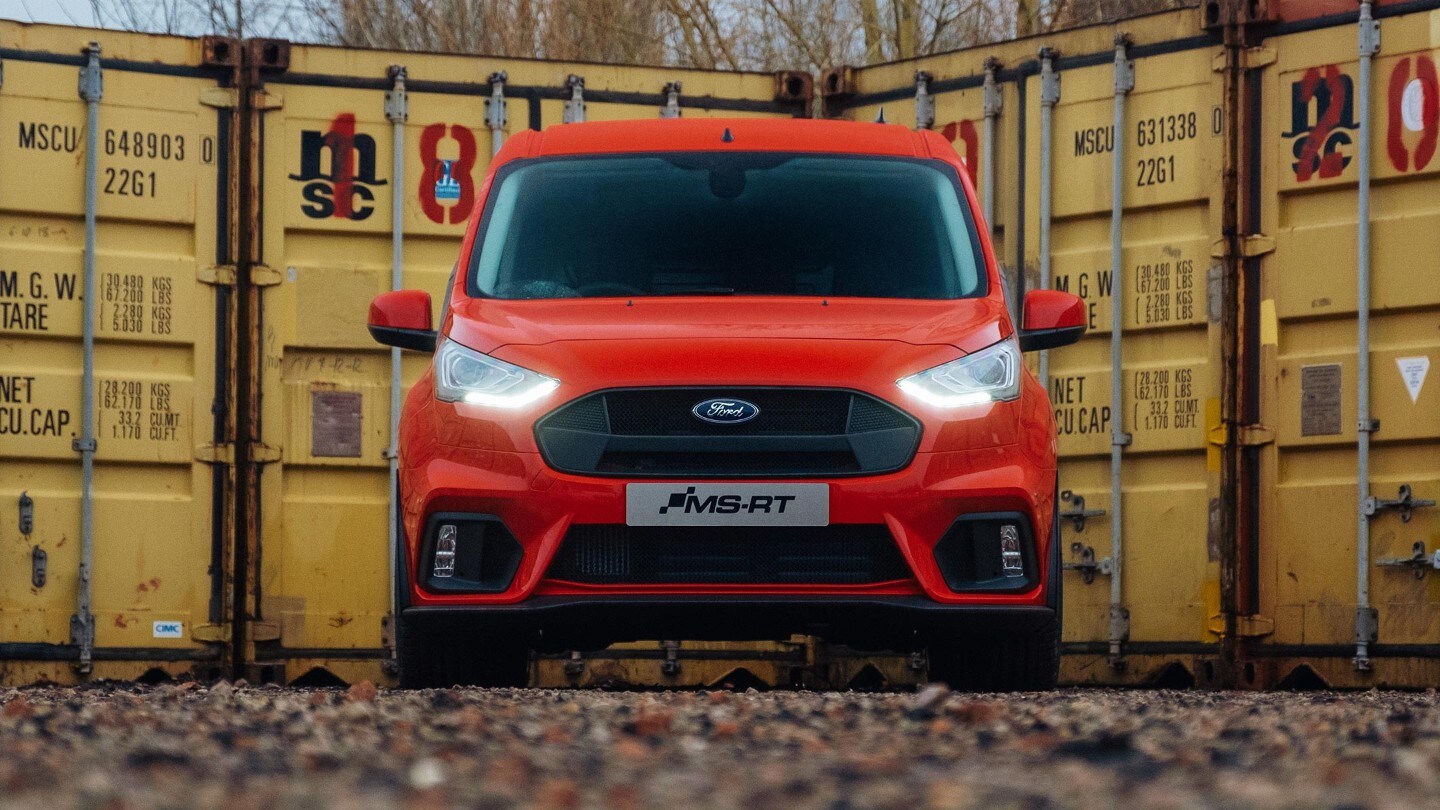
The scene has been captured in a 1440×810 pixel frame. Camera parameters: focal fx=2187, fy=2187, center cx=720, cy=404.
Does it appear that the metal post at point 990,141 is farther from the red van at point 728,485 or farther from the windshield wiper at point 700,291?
the red van at point 728,485

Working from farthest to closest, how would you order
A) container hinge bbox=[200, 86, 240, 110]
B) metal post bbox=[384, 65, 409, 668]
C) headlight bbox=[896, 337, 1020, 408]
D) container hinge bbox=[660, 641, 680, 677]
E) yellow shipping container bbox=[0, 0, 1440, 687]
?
container hinge bbox=[660, 641, 680, 677], container hinge bbox=[200, 86, 240, 110], metal post bbox=[384, 65, 409, 668], yellow shipping container bbox=[0, 0, 1440, 687], headlight bbox=[896, 337, 1020, 408]

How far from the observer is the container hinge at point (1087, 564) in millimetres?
10227

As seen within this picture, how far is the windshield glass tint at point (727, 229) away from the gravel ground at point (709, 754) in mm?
1861

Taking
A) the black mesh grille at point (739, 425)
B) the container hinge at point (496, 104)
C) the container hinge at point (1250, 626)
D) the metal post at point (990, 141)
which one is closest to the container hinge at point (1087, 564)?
the container hinge at point (1250, 626)

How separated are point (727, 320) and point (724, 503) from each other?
2.23ft

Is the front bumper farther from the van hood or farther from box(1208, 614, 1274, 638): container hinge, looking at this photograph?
box(1208, 614, 1274, 638): container hinge

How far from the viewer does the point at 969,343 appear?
22.1 ft

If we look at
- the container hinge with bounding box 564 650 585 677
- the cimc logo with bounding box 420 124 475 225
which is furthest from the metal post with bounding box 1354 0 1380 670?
the cimc logo with bounding box 420 124 475 225

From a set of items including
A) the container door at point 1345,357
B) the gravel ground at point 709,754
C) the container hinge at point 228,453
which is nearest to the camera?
the gravel ground at point 709,754

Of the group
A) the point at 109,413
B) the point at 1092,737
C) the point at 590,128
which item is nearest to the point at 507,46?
the point at 109,413

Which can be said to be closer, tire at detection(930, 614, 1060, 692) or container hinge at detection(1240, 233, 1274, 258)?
tire at detection(930, 614, 1060, 692)

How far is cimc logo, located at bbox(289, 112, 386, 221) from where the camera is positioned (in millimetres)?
10445

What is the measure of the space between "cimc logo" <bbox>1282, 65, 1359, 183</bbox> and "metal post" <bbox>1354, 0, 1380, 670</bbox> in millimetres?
74

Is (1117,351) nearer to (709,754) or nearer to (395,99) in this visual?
(395,99)
